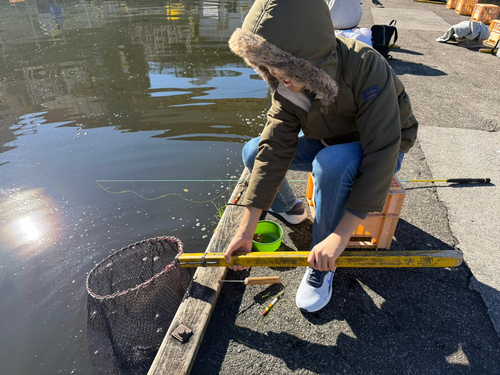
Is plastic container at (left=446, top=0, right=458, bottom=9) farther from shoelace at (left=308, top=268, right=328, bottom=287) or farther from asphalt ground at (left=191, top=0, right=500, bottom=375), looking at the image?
shoelace at (left=308, top=268, right=328, bottom=287)

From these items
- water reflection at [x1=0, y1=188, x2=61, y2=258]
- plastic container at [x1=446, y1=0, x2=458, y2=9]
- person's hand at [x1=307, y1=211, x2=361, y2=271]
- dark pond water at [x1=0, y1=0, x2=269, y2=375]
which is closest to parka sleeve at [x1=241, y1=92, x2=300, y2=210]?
person's hand at [x1=307, y1=211, x2=361, y2=271]

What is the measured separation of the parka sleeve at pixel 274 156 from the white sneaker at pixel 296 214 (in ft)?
2.31

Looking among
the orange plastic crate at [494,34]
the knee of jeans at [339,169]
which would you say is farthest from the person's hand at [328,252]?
the orange plastic crate at [494,34]

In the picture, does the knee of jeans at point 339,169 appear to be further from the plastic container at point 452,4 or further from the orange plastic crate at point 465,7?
the plastic container at point 452,4

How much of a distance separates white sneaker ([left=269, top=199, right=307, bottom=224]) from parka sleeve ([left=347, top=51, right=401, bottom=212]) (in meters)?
1.03

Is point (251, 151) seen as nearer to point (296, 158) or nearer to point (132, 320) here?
point (296, 158)

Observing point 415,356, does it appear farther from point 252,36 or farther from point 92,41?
point 92,41

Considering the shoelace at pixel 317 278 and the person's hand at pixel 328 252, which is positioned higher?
the person's hand at pixel 328 252

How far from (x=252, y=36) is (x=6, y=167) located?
4569 mm

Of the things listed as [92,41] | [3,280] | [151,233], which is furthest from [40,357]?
[92,41]

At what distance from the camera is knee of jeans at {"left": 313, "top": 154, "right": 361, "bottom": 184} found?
6.38 ft

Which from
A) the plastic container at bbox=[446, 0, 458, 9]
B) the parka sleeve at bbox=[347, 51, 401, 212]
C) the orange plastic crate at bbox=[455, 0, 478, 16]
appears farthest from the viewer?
the plastic container at bbox=[446, 0, 458, 9]

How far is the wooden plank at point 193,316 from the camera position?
1.87 meters

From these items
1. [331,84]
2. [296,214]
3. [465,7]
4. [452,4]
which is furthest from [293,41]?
[452,4]
